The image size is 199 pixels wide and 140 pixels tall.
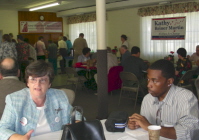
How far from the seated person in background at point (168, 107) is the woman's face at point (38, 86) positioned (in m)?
0.70

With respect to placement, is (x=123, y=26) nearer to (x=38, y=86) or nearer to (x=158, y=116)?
(x=158, y=116)

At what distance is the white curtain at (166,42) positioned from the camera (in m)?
9.42

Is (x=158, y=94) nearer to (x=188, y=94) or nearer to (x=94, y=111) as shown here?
(x=188, y=94)

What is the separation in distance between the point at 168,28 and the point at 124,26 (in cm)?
226

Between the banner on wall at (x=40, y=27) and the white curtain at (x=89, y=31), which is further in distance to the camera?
the banner on wall at (x=40, y=27)

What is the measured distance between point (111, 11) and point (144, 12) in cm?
208

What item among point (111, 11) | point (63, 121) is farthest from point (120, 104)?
point (111, 11)

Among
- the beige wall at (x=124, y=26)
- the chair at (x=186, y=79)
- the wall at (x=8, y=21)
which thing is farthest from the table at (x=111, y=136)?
the wall at (x=8, y=21)

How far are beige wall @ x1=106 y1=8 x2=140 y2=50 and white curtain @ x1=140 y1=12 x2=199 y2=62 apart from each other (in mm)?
350

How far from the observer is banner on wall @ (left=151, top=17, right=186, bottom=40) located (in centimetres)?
974

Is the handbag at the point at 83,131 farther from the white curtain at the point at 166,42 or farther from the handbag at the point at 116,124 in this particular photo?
the white curtain at the point at 166,42

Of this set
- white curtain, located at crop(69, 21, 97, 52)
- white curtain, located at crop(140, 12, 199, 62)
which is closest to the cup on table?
white curtain, located at crop(140, 12, 199, 62)

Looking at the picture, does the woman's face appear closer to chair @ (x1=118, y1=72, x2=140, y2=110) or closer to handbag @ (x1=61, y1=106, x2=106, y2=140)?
handbag @ (x1=61, y1=106, x2=106, y2=140)

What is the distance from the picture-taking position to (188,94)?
2037 mm
